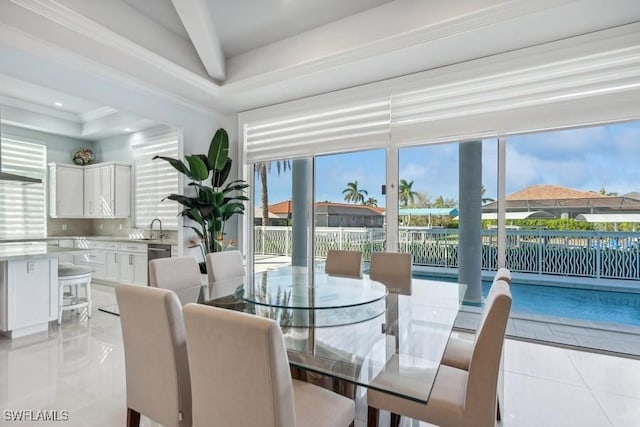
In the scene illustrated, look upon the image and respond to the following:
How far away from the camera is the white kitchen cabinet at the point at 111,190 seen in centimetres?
597

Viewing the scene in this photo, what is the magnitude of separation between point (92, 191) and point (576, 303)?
825 centimetres

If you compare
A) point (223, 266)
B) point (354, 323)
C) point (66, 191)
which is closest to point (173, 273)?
point (223, 266)

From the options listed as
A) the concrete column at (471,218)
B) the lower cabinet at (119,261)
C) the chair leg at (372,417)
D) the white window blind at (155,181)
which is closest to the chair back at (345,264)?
the concrete column at (471,218)

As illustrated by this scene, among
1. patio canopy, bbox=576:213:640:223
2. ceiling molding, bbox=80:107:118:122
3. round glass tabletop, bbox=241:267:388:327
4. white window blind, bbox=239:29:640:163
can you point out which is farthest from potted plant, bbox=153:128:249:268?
patio canopy, bbox=576:213:640:223

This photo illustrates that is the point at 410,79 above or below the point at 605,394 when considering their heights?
above

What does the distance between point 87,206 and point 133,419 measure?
19.6 feet

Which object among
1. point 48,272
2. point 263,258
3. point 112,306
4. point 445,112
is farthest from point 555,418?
point 112,306

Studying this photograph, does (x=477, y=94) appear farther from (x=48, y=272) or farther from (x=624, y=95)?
(x=48, y=272)

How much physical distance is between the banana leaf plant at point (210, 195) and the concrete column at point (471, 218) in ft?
9.28

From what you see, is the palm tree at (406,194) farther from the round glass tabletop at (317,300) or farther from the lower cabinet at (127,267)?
the lower cabinet at (127,267)

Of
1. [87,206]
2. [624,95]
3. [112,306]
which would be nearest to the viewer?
[624,95]

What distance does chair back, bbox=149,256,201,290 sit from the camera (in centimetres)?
241

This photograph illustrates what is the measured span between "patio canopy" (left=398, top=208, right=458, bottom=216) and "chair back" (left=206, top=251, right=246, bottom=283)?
6.48 ft

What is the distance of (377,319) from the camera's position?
197cm
